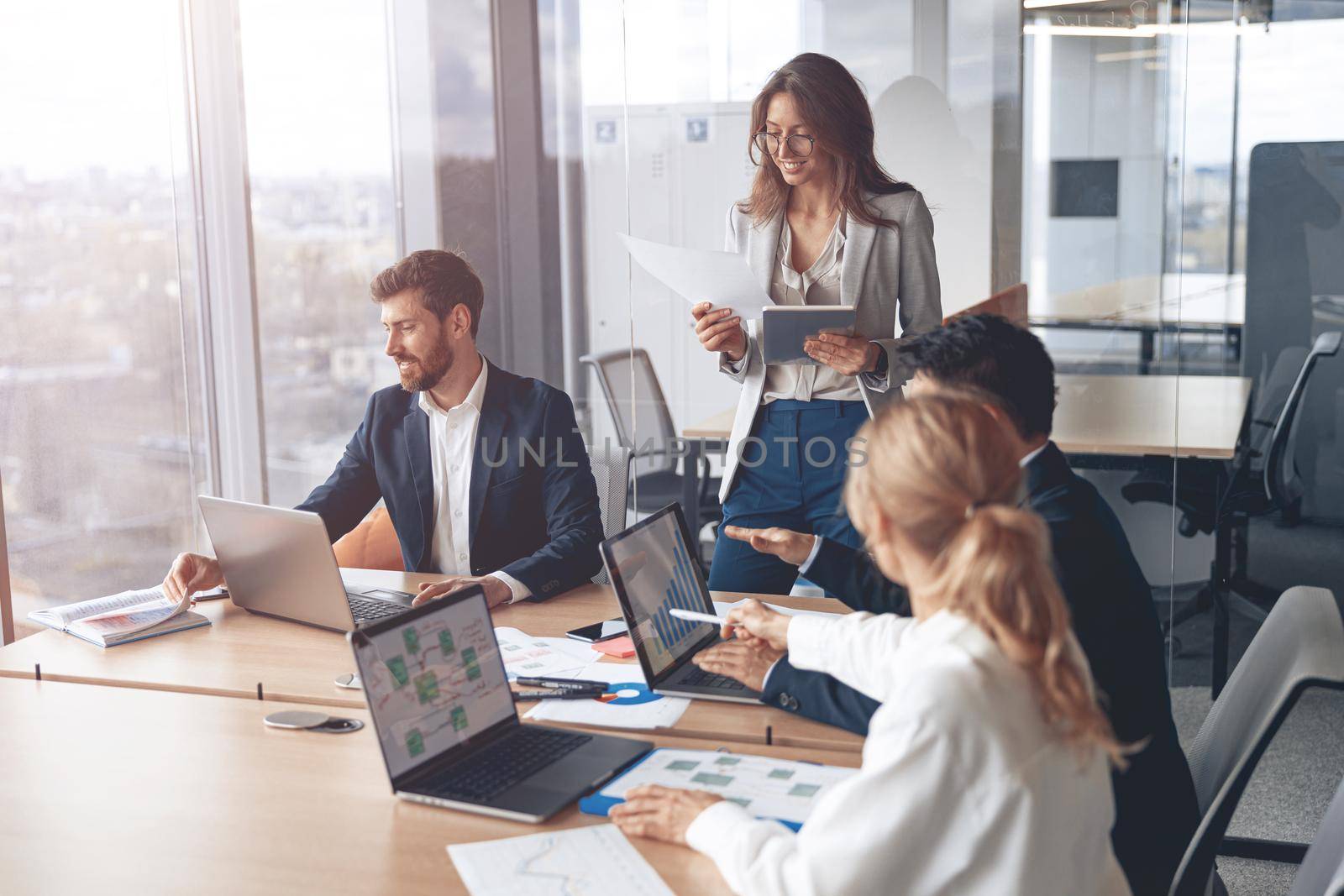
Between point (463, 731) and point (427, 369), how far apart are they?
1.34 metres

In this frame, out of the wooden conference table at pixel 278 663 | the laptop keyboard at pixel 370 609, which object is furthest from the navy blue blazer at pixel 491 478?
the laptop keyboard at pixel 370 609

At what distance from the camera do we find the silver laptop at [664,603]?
1873 millimetres

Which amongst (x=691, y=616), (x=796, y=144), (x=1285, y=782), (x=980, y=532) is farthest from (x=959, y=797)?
(x=1285, y=782)

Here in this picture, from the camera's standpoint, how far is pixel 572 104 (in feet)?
13.9

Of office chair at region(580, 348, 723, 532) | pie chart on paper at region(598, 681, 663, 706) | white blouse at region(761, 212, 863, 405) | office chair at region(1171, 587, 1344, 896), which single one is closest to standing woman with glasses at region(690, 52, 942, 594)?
white blouse at region(761, 212, 863, 405)

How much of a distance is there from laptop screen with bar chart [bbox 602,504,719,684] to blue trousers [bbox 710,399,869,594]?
1.42ft

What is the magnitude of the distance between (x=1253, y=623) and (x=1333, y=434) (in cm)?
61

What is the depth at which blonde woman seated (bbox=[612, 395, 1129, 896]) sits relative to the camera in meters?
1.11

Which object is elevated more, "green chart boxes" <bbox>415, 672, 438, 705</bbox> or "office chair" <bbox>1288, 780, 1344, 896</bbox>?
"green chart boxes" <bbox>415, 672, 438, 705</bbox>

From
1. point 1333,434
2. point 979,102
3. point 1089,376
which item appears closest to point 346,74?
point 979,102

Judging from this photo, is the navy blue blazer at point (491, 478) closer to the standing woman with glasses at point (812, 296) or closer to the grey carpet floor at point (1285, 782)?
the standing woman with glasses at point (812, 296)

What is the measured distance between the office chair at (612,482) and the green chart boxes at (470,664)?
115cm

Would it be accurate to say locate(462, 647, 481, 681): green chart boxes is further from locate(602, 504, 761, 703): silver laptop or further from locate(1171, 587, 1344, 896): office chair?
locate(1171, 587, 1344, 896): office chair

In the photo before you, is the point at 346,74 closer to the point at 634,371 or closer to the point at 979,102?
the point at 634,371
